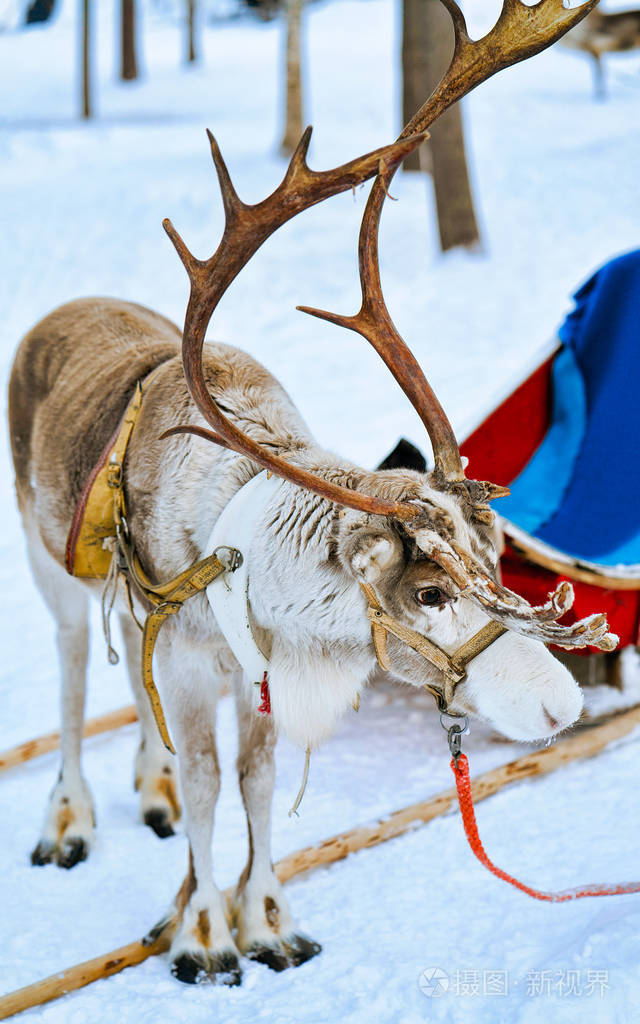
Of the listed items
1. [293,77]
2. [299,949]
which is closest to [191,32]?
[293,77]

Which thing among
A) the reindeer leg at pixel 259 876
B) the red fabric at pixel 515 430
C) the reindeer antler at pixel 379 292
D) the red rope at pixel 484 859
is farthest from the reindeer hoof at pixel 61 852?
the red fabric at pixel 515 430

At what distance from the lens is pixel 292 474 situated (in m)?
2.31

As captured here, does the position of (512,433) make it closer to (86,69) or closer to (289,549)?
(289,549)

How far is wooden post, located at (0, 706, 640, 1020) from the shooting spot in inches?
103

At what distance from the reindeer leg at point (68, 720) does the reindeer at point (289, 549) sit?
2.7 inches

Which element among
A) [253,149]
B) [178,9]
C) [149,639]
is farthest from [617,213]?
[178,9]

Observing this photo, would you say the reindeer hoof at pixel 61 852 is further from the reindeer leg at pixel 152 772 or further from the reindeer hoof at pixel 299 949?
the reindeer hoof at pixel 299 949

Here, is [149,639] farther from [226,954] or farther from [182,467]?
[226,954]

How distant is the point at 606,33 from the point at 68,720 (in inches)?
530

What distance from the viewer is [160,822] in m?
3.53

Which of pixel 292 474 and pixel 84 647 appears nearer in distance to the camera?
pixel 292 474

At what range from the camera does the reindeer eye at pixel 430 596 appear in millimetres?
2273

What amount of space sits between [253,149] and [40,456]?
10690mm

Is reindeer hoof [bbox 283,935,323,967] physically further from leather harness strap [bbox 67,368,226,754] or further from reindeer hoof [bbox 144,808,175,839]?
reindeer hoof [bbox 144,808,175,839]
